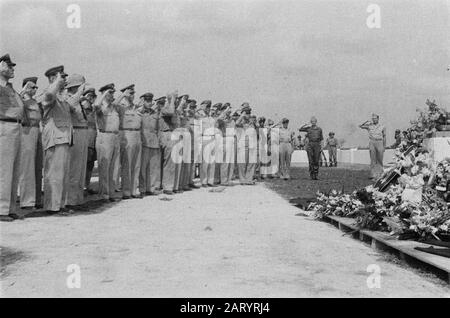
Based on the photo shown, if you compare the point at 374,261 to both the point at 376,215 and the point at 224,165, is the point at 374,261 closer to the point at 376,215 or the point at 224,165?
the point at 376,215

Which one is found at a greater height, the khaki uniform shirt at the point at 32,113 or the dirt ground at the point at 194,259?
the khaki uniform shirt at the point at 32,113

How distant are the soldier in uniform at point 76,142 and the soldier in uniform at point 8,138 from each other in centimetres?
127

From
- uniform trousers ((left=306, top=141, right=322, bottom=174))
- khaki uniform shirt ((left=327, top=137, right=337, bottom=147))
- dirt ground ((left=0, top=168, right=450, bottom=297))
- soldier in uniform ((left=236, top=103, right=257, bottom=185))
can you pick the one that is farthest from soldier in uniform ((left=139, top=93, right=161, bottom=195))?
khaki uniform shirt ((left=327, top=137, right=337, bottom=147))

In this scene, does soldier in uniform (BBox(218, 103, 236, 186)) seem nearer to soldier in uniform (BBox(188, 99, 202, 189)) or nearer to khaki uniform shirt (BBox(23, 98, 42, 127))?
soldier in uniform (BBox(188, 99, 202, 189))

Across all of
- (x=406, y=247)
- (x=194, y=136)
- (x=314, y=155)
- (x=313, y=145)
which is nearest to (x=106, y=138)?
(x=194, y=136)

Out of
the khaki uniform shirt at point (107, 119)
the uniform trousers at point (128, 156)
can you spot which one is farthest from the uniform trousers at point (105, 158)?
the uniform trousers at point (128, 156)

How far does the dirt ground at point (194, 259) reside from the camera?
171 inches

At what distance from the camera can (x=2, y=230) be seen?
290 inches

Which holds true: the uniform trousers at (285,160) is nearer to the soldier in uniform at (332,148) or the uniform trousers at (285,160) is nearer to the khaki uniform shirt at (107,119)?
the khaki uniform shirt at (107,119)

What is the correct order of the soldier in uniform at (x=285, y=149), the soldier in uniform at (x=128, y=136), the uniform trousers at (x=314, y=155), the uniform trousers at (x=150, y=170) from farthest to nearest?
1. the soldier in uniform at (x=285, y=149)
2. the uniform trousers at (x=314, y=155)
3. the uniform trousers at (x=150, y=170)
4. the soldier in uniform at (x=128, y=136)

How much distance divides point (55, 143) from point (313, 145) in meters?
12.2

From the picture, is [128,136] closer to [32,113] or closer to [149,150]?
[149,150]

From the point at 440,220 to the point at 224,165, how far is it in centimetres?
1164

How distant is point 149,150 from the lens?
44.9ft
